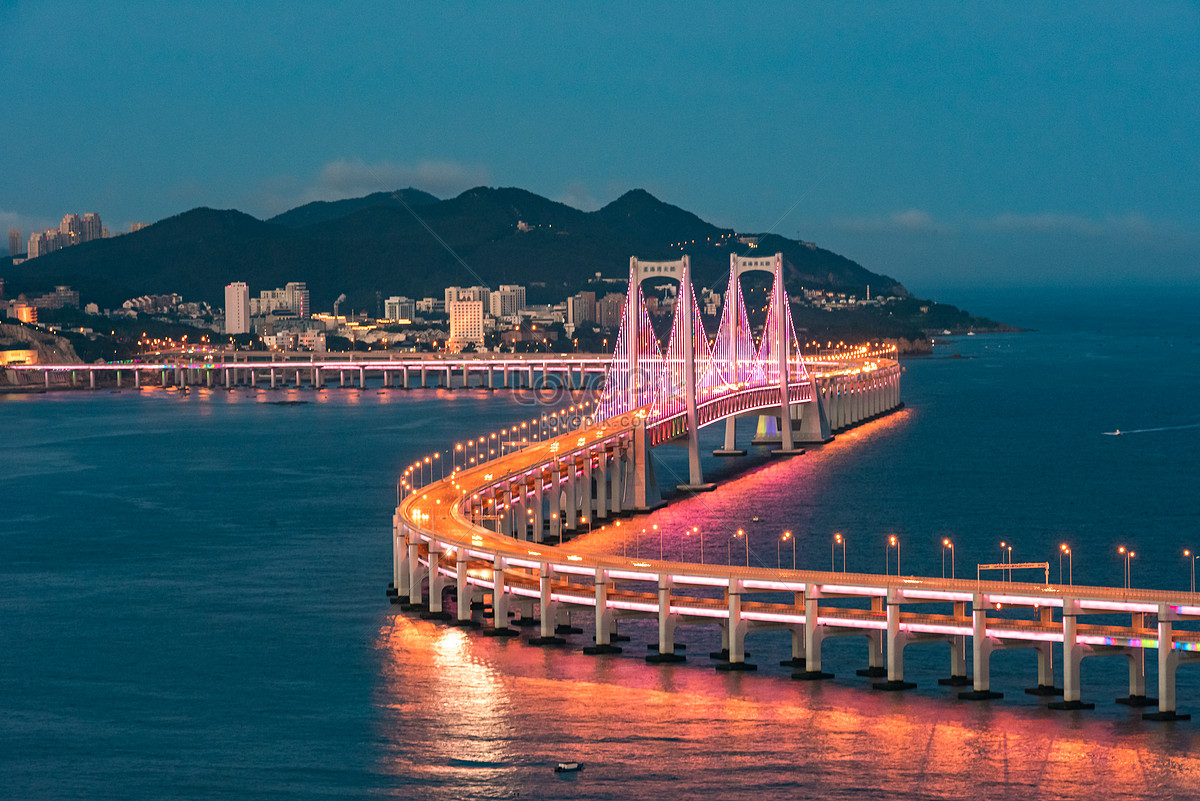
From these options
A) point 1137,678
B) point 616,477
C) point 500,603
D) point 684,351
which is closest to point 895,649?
point 1137,678

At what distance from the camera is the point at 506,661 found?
3719 cm

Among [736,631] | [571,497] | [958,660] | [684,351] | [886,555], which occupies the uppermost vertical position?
[684,351]

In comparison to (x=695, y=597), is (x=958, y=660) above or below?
above

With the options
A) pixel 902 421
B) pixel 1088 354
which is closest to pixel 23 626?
pixel 902 421

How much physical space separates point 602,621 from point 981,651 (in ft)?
26.7

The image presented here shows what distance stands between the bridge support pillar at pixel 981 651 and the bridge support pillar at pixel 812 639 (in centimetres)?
296

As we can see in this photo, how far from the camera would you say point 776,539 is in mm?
53531

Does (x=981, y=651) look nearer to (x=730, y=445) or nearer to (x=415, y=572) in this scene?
(x=415, y=572)

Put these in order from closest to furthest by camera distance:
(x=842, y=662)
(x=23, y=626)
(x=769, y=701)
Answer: (x=769, y=701) → (x=842, y=662) → (x=23, y=626)

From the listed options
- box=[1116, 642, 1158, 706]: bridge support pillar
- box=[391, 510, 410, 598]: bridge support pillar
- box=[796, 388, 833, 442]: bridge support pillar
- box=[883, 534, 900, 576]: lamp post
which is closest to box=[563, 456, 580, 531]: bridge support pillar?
box=[883, 534, 900, 576]: lamp post

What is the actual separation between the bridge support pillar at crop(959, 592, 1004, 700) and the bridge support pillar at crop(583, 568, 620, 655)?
25.0ft

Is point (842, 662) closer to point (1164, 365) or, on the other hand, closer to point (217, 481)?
point (217, 481)

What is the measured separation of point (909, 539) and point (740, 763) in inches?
973

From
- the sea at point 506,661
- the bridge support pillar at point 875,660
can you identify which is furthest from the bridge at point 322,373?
the bridge support pillar at point 875,660
